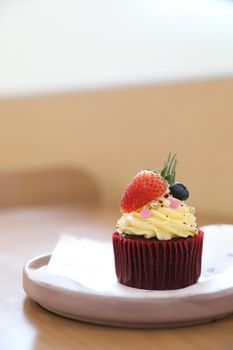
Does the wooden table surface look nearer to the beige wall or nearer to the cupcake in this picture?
the cupcake

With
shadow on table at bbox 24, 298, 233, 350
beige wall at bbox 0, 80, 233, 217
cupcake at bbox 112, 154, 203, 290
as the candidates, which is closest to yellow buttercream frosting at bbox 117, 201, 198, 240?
cupcake at bbox 112, 154, 203, 290

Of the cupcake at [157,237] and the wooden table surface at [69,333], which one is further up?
the cupcake at [157,237]

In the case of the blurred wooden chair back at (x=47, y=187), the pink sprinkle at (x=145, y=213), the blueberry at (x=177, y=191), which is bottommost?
the blurred wooden chair back at (x=47, y=187)

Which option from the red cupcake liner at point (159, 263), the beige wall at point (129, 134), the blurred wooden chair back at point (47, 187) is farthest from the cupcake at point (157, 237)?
the blurred wooden chair back at point (47, 187)

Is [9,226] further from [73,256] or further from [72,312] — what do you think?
[72,312]

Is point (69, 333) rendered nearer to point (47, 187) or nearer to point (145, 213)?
point (145, 213)

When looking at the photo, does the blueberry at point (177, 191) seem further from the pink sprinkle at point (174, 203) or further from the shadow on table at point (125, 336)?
the shadow on table at point (125, 336)

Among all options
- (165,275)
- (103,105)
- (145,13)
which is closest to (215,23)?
(145,13)
